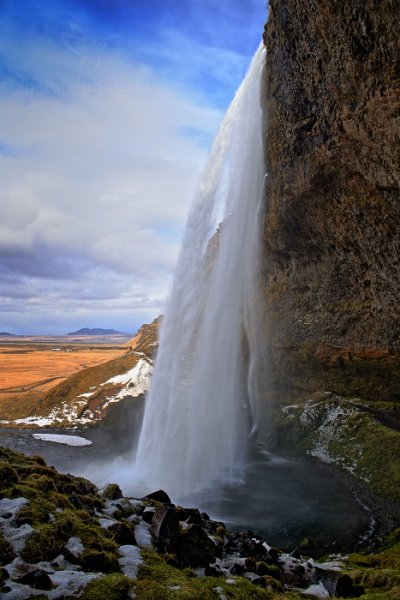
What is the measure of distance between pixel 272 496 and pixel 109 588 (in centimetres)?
1750

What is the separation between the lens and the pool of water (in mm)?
18000

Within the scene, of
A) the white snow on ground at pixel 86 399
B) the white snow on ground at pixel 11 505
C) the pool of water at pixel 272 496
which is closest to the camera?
the white snow on ground at pixel 11 505

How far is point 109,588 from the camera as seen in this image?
7.34m

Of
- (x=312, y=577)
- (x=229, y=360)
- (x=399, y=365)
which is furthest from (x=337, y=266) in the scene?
(x=312, y=577)

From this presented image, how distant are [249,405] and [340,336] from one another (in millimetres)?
12480

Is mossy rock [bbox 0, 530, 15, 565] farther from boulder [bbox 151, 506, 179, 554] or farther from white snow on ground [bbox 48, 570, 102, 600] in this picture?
boulder [bbox 151, 506, 179, 554]

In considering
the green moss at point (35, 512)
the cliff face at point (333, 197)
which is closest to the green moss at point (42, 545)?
the green moss at point (35, 512)

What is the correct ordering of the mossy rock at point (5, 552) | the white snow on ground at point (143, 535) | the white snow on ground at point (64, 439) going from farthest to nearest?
the white snow on ground at point (64, 439) < the white snow on ground at point (143, 535) < the mossy rock at point (5, 552)

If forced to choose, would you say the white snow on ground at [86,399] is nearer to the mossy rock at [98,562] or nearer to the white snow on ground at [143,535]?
the white snow on ground at [143,535]

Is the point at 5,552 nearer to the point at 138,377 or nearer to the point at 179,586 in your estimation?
the point at 179,586

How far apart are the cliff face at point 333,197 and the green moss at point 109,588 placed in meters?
19.3

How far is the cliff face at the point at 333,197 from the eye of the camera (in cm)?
1891

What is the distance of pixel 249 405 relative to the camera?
41.8m

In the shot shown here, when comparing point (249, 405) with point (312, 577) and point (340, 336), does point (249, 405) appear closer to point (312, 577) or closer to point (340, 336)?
point (340, 336)
